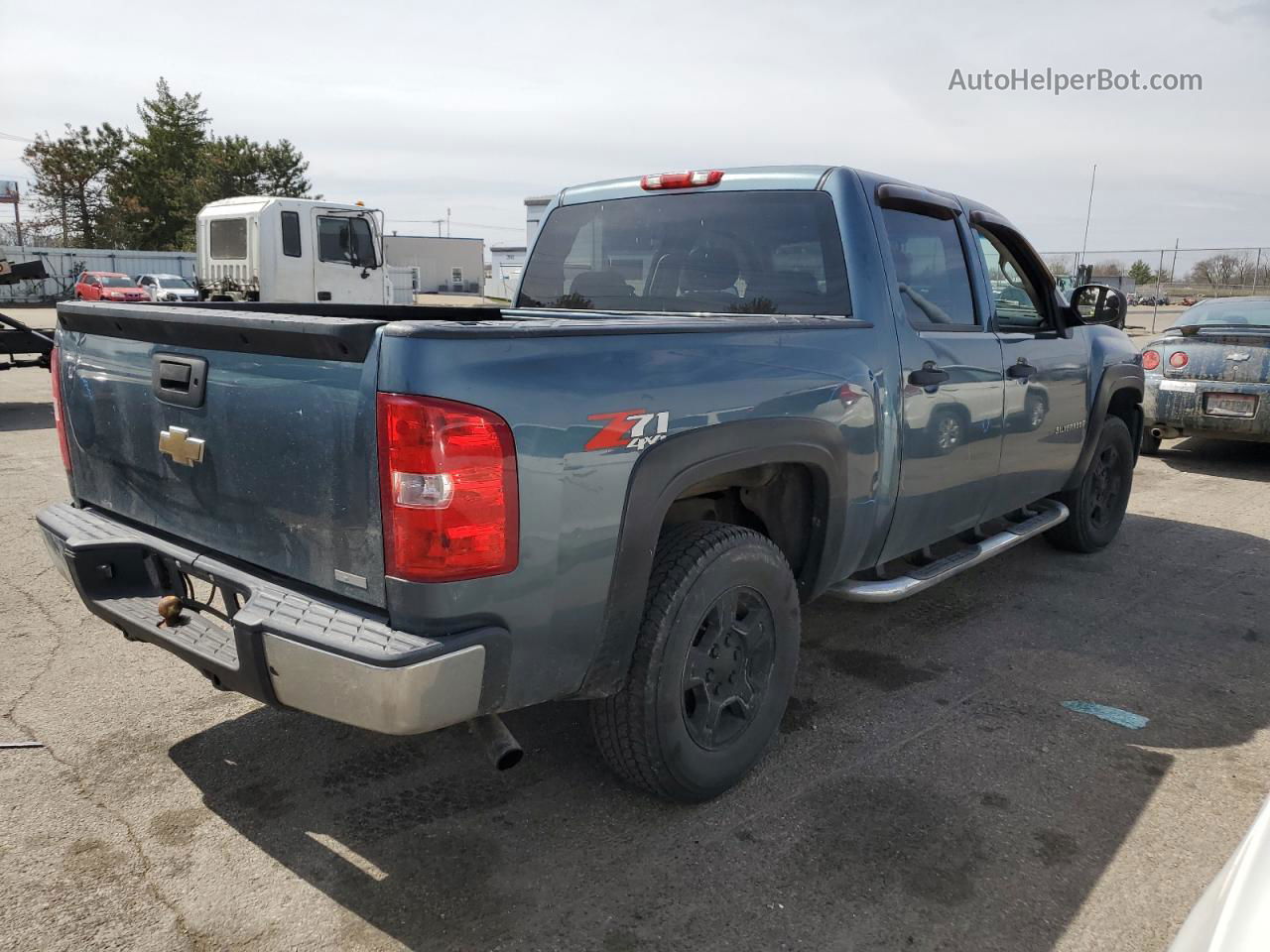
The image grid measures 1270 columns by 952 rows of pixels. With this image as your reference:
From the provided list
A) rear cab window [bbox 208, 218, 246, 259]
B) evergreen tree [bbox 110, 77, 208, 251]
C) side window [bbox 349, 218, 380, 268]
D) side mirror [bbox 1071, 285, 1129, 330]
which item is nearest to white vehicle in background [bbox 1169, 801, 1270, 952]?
side mirror [bbox 1071, 285, 1129, 330]

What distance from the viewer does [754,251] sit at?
12.3 feet

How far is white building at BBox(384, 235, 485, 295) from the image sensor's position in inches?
2174

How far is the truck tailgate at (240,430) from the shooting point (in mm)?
2207

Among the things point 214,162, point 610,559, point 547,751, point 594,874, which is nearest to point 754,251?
point 610,559

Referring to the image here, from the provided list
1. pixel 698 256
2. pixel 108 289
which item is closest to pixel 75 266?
pixel 108 289

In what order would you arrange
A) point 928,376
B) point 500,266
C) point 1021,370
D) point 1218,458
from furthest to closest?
point 500,266
point 1218,458
point 1021,370
point 928,376

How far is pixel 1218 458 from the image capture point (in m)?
9.38

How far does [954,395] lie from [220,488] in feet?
8.87

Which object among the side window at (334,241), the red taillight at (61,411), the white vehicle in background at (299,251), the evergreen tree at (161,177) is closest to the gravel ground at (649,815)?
the red taillight at (61,411)

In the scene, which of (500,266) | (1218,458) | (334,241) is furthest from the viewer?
(500,266)

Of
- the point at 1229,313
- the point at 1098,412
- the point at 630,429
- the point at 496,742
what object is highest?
the point at 1229,313

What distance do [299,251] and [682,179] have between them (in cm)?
1175

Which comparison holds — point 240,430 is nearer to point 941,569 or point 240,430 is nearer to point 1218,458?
point 941,569

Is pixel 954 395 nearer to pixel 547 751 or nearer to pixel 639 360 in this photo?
pixel 639 360
